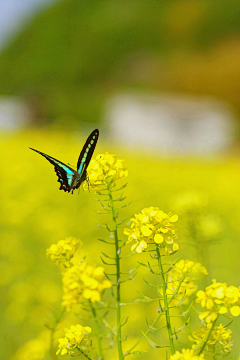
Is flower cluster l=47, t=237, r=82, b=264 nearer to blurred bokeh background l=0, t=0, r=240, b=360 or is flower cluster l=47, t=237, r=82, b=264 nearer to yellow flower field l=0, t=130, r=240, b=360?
yellow flower field l=0, t=130, r=240, b=360

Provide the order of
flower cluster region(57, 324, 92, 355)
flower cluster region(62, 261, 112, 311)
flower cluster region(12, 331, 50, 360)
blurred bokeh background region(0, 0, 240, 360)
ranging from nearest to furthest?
flower cluster region(62, 261, 112, 311), flower cluster region(57, 324, 92, 355), flower cluster region(12, 331, 50, 360), blurred bokeh background region(0, 0, 240, 360)

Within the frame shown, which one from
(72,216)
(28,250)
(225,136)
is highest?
(225,136)

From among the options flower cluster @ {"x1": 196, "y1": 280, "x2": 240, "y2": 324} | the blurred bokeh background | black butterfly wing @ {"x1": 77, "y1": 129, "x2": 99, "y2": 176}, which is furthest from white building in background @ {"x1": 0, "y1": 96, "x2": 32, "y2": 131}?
flower cluster @ {"x1": 196, "y1": 280, "x2": 240, "y2": 324}

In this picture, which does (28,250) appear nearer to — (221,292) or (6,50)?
(221,292)

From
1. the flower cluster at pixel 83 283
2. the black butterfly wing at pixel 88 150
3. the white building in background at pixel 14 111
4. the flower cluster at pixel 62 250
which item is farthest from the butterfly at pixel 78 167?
the white building in background at pixel 14 111

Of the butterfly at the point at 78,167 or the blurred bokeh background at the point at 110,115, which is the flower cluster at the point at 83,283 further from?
the blurred bokeh background at the point at 110,115

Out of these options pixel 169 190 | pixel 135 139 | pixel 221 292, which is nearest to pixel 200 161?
pixel 169 190
